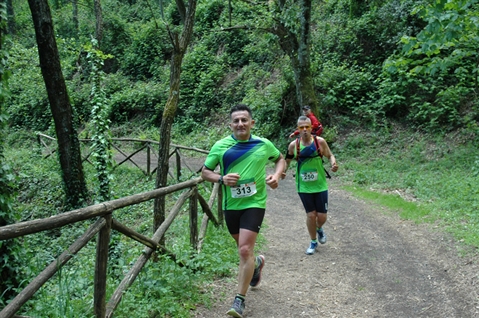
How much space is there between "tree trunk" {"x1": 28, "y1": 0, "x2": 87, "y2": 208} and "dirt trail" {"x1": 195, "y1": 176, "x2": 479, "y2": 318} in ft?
21.0

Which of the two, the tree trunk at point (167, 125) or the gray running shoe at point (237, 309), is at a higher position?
the tree trunk at point (167, 125)

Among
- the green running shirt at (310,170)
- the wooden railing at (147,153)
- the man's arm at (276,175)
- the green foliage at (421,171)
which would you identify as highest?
the man's arm at (276,175)

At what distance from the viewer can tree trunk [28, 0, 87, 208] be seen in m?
10.3

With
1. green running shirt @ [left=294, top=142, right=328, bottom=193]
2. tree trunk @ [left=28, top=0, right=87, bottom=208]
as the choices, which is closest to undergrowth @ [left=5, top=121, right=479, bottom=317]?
tree trunk @ [left=28, top=0, right=87, bottom=208]

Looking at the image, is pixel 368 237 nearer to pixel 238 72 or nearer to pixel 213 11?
pixel 238 72

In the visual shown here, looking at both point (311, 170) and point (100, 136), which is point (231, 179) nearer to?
point (311, 170)

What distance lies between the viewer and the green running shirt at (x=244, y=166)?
4.43 metres

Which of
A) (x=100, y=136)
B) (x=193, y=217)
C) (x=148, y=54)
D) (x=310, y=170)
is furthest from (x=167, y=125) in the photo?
(x=148, y=54)

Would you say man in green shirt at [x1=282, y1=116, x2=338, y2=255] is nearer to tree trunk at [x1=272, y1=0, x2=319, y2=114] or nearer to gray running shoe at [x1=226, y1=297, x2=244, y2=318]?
gray running shoe at [x1=226, y1=297, x2=244, y2=318]

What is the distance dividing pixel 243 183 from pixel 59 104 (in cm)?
850

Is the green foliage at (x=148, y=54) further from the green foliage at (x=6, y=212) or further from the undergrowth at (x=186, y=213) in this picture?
the green foliage at (x=6, y=212)

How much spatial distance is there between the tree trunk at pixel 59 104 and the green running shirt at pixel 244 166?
7.80 metres

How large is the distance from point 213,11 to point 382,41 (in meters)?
13.9

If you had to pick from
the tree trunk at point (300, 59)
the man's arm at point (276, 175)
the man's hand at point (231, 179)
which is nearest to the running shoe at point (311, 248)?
the man's arm at point (276, 175)
